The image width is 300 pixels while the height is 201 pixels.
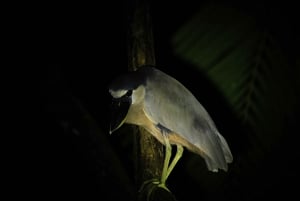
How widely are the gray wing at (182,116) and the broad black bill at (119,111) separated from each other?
116 millimetres

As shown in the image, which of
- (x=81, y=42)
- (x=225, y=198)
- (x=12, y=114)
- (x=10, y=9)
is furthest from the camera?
(x=12, y=114)

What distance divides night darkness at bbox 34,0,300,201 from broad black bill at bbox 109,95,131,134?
0.30ft

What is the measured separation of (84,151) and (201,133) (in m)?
0.70

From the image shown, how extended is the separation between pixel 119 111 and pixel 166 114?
0.23 meters

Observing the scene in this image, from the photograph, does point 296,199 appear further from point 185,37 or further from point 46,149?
point 185,37

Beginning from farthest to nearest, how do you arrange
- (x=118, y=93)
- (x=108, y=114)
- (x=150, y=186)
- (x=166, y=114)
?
(x=108, y=114) → (x=166, y=114) → (x=118, y=93) → (x=150, y=186)

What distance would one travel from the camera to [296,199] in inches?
207

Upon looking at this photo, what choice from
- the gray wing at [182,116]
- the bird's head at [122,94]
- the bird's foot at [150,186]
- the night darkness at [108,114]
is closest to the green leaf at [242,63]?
the night darkness at [108,114]

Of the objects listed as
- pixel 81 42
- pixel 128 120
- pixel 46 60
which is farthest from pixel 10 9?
pixel 81 42

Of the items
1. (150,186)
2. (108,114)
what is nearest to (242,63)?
(150,186)

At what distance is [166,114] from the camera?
2.01 meters

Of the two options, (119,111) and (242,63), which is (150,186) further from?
A: (242,63)

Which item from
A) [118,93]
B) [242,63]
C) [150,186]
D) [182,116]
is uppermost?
[118,93]

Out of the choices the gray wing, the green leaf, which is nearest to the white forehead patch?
the gray wing
